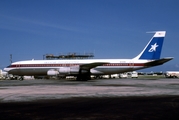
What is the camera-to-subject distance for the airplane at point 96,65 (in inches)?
1599

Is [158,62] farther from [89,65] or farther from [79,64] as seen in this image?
[79,64]

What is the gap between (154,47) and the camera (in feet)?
141

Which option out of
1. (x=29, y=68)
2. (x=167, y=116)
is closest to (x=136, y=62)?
(x=29, y=68)

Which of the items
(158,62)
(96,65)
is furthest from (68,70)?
(158,62)

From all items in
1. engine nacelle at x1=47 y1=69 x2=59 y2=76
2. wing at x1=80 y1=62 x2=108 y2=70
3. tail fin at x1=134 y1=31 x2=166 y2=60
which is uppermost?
tail fin at x1=134 y1=31 x2=166 y2=60

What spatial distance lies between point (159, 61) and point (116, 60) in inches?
299

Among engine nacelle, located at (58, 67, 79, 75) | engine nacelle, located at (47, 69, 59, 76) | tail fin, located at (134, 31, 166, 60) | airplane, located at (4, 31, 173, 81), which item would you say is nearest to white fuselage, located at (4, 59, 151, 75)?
airplane, located at (4, 31, 173, 81)

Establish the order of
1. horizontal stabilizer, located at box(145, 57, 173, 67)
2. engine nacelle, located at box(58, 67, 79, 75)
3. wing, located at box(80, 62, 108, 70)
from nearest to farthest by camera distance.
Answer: wing, located at box(80, 62, 108, 70) → horizontal stabilizer, located at box(145, 57, 173, 67) → engine nacelle, located at box(58, 67, 79, 75)

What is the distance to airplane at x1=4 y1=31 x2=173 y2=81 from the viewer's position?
40625 mm

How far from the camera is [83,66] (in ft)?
133

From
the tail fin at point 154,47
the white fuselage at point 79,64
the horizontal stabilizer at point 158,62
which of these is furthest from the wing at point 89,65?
the horizontal stabilizer at point 158,62

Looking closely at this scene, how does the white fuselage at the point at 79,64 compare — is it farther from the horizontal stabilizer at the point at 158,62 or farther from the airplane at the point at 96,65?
the horizontal stabilizer at the point at 158,62

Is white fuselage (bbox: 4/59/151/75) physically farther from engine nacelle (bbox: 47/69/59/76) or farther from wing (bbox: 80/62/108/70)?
engine nacelle (bbox: 47/69/59/76)

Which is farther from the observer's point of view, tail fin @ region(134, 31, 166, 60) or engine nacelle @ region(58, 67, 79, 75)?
tail fin @ region(134, 31, 166, 60)
